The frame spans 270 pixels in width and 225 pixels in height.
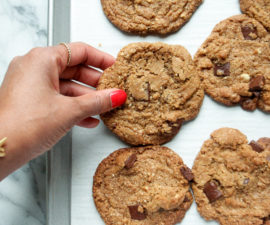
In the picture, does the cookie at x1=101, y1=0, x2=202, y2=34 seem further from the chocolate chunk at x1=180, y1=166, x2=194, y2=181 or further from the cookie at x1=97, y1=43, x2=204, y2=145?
the chocolate chunk at x1=180, y1=166, x2=194, y2=181

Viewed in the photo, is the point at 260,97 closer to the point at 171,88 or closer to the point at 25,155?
the point at 171,88

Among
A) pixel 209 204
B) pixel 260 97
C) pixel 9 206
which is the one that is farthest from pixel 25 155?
pixel 260 97

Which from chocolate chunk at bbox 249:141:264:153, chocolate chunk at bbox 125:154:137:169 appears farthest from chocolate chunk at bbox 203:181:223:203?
chocolate chunk at bbox 125:154:137:169

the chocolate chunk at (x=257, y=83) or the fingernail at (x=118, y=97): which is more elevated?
the chocolate chunk at (x=257, y=83)

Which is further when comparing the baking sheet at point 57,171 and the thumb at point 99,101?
the baking sheet at point 57,171

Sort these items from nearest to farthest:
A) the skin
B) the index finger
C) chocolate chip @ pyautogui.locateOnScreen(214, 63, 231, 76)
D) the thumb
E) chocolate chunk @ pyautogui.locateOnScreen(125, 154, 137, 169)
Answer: the skin < the thumb < the index finger < chocolate chunk @ pyautogui.locateOnScreen(125, 154, 137, 169) < chocolate chip @ pyautogui.locateOnScreen(214, 63, 231, 76)

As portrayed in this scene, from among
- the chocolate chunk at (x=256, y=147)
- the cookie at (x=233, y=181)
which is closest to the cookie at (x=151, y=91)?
the cookie at (x=233, y=181)

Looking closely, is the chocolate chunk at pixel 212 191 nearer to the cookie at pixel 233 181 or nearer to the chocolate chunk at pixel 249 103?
the cookie at pixel 233 181
